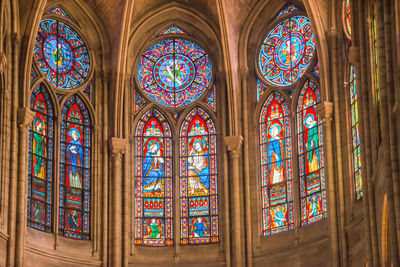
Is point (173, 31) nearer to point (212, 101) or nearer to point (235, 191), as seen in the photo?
point (212, 101)

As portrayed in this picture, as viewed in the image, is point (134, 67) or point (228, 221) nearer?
point (228, 221)

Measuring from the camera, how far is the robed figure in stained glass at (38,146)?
28.2m

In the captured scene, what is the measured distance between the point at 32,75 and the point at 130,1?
10.5ft

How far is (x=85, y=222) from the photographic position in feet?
94.1

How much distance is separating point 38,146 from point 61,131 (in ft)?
3.19

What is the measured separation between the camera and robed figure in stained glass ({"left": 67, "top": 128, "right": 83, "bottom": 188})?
94.9 feet

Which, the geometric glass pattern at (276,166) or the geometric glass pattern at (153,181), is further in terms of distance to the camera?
the geometric glass pattern at (153,181)

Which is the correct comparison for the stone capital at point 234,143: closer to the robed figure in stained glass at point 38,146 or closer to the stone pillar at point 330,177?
the stone pillar at point 330,177

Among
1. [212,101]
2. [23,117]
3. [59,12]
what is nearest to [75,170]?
[23,117]

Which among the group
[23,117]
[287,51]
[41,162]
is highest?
[287,51]

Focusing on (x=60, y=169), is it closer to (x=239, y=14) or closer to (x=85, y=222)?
(x=85, y=222)

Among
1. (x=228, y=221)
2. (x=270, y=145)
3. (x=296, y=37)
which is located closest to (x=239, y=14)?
(x=296, y=37)

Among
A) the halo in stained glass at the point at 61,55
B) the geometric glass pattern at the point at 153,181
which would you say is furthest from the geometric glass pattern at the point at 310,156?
the halo in stained glass at the point at 61,55

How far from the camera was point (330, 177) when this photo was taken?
27.0 metres
